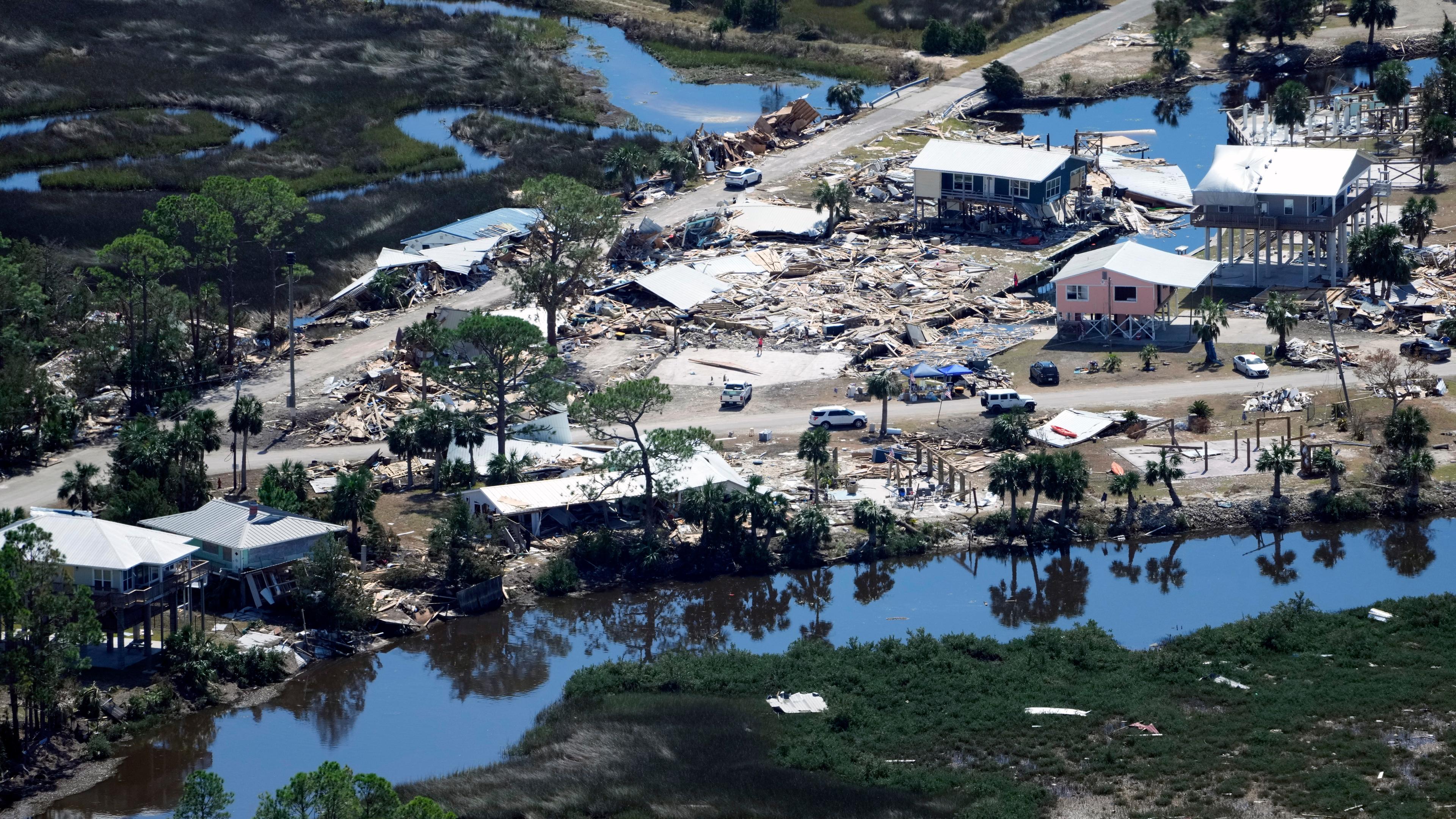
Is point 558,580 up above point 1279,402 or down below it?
below

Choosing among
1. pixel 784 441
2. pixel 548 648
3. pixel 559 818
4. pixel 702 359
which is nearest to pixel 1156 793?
pixel 559 818

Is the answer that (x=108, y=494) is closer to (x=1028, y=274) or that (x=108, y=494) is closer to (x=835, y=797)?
(x=835, y=797)

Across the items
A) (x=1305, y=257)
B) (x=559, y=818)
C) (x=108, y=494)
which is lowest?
(x=559, y=818)

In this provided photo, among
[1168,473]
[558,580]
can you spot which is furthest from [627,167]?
[1168,473]

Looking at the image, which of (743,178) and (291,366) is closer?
(291,366)

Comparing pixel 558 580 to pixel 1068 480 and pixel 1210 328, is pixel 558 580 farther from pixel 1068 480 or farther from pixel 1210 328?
pixel 1210 328

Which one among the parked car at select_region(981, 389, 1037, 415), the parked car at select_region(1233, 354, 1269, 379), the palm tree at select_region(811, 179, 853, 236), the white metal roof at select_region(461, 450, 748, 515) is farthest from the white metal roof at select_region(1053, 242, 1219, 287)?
the white metal roof at select_region(461, 450, 748, 515)
